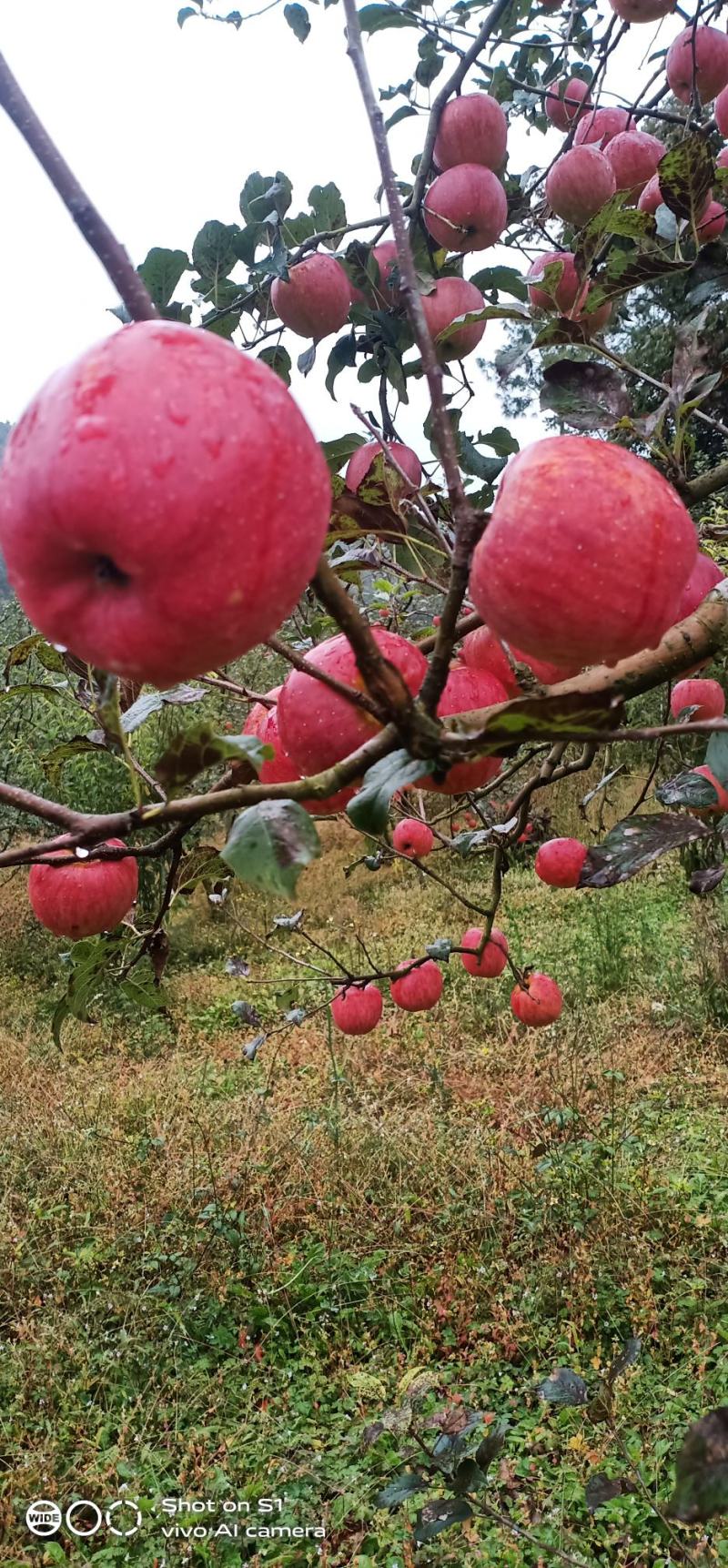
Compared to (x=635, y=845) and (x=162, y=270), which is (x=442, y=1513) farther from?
(x=162, y=270)

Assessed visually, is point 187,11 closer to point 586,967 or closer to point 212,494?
point 212,494

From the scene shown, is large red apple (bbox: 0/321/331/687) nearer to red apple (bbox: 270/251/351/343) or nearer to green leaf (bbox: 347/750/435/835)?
green leaf (bbox: 347/750/435/835)

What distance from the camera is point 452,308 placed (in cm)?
109

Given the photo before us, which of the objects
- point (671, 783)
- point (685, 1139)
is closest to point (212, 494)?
point (671, 783)

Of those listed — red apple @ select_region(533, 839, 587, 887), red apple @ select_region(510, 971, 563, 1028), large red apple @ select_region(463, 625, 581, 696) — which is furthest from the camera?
red apple @ select_region(510, 971, 563, 1028)

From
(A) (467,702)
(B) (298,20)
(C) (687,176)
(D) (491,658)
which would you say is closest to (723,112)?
(B) (298,20)

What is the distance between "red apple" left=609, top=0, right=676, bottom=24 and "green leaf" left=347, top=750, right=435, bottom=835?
152 centimetres

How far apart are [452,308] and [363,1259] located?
274cm

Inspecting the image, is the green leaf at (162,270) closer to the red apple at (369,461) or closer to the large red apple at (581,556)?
the red apple at (369,461)

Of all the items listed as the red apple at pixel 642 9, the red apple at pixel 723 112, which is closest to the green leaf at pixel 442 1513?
the red apple at pixel 723 112

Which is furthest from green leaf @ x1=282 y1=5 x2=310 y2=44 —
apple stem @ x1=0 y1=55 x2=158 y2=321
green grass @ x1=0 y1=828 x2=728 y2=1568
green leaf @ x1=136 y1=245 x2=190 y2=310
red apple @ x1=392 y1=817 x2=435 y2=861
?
green grass @ x1=0 y1=828 x2=728 y2=1568

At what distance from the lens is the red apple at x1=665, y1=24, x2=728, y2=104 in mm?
1381

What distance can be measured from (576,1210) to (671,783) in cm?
252

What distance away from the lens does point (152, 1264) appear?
288 centimetres
